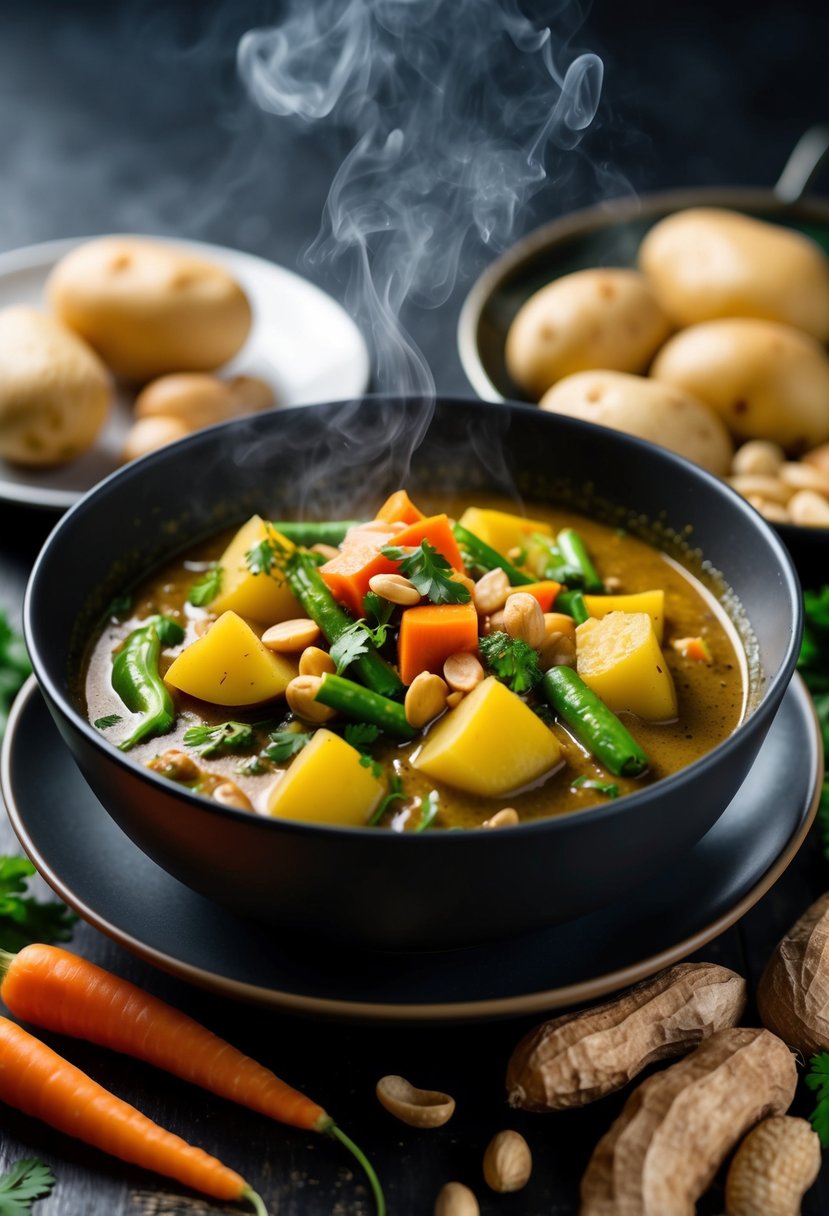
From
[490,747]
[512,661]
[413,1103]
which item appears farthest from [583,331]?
[413,1103]

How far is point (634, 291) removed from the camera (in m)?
4.36

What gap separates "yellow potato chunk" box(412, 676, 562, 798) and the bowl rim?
0.41 ft

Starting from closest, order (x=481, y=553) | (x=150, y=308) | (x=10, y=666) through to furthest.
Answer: (x=481, y=553), (x=10, y=666), (x=150, y=308)

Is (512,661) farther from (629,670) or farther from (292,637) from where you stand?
(292,637)

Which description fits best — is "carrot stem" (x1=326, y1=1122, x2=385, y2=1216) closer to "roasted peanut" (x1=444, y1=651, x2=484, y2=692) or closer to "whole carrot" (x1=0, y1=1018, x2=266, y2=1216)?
"whole carrot" (x1=0, y1=1018, x2=266, y2=1216)

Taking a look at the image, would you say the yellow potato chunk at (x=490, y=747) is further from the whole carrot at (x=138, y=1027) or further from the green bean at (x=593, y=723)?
Result: the whole carrot at (x=138, y=1027)

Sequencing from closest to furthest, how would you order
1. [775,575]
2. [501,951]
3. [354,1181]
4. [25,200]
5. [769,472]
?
[354,1181], [501,951], [775,575], [769,472], [25,200]

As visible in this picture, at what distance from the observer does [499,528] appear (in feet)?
10.3

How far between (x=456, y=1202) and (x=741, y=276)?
322cm

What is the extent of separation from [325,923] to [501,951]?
35cm

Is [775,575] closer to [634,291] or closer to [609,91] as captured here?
[634,291]

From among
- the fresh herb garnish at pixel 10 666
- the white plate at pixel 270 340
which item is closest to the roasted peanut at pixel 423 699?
the fresh herb garnish at pixel 10 666

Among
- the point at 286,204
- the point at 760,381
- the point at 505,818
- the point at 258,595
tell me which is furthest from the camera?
the point at 286,204

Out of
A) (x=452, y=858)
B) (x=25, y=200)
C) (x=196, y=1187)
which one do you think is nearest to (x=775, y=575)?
(x=452, y=858)
